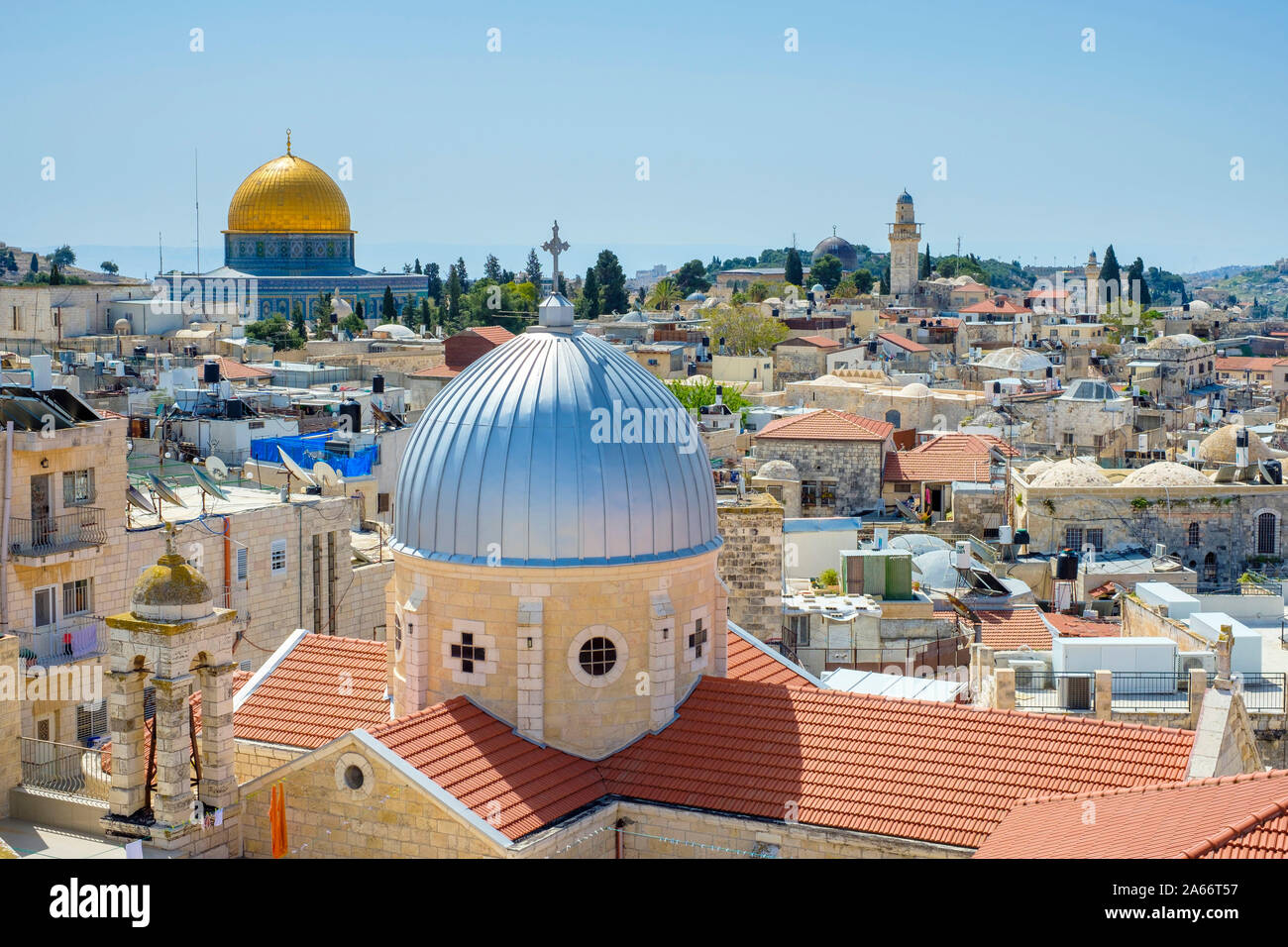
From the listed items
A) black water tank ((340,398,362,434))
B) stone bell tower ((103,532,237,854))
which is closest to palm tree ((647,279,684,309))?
black water tank ((340,398,362,434))

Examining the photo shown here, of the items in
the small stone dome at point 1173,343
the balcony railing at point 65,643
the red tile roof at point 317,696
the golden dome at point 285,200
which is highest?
the golden dome at point 285,200

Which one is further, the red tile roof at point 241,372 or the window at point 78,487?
the red tile roof at point 241,372

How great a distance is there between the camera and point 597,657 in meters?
18.7

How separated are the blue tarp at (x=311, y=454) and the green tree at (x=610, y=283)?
247 feet

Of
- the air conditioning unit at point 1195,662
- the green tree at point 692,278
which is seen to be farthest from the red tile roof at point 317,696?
the green tree at point 692,278

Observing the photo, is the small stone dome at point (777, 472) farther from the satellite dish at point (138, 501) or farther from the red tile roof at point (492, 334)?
the red tile roof at point (492, 334)

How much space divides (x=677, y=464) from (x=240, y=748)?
21.1ft

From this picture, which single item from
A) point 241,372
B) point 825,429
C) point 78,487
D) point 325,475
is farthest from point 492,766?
point 241,372

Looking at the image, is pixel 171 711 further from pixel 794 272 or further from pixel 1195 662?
pixel 794 272

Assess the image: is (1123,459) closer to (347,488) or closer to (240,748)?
(347,488)

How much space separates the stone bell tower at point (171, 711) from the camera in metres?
16.8
